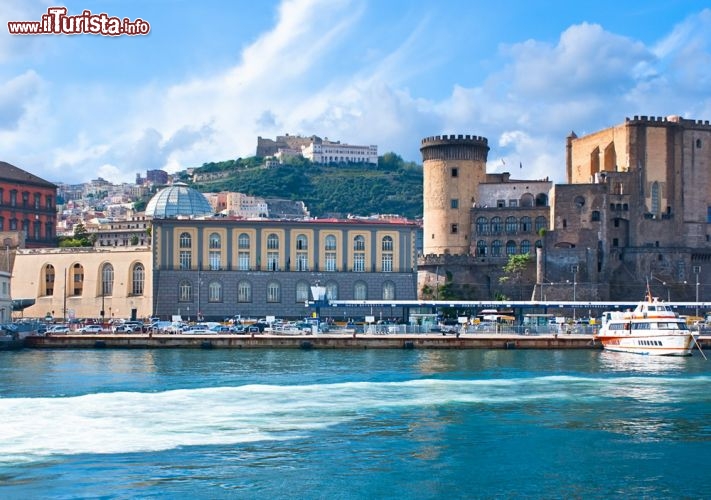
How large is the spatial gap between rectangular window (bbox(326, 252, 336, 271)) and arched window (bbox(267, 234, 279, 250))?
4298 mm

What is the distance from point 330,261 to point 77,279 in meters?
23.2

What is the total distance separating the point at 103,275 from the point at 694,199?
52.2 metres

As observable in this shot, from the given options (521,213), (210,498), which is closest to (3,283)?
(521,213)

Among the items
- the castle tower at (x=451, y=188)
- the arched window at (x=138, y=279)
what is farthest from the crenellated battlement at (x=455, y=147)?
the arched window at (x=138, y=279)

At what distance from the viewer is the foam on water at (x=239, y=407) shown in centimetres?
3622

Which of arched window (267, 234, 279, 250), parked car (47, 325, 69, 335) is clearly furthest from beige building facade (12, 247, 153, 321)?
arched window (267, 234, 279, 250)

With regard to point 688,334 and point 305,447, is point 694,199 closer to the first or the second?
point 688,334

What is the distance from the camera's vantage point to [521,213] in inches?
3925

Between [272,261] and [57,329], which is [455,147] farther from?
[57,329]

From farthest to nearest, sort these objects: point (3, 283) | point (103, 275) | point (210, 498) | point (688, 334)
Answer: point (103, 275) → point (3, 283) → point (688, 334) → point (210, 498)

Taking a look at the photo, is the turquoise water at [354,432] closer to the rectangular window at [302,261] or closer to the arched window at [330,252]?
the rectangular window at [302,261]

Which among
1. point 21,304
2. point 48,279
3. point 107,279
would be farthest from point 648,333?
point 48,279

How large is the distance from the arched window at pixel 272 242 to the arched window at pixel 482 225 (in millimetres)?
19449

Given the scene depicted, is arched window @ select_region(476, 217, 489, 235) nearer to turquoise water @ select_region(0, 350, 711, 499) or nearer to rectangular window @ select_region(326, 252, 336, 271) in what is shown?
rectangular window @ select_region(326, 252, 336, 271)
